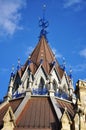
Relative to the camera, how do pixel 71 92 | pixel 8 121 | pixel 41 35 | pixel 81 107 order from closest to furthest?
1. pixel 8 121
2. pixel 81 107
3. pixel 71 92
4. pixel 41 35

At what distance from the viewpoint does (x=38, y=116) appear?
94.9 feet

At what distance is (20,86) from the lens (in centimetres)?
3728


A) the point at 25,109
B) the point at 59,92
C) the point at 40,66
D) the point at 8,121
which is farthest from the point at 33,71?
the point at 8,121

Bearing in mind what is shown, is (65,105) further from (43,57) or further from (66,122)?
(43,57)

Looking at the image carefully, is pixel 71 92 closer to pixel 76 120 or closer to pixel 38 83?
pixel 38 83

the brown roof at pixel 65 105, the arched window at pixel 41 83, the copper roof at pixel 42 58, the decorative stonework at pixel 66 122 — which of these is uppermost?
the copper roof at pixel 42 58

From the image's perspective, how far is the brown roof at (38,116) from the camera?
27562 mm

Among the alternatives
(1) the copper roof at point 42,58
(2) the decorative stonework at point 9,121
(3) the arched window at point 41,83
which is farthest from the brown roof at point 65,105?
(2) the decorative stonework at point 9,121

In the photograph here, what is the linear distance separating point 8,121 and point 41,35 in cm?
2127

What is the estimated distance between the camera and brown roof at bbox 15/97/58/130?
2756 centimetres

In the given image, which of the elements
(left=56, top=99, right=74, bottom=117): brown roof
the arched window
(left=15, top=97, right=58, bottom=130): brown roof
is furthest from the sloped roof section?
(left=15, top=97, right=58, bottom=130): brown roof

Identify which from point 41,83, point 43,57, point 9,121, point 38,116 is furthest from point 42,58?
point 9,121

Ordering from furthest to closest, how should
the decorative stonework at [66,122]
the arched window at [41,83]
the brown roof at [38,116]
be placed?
the arched window at [41,83], the brown roof at [38,116], the decorative stonework at [66,122]

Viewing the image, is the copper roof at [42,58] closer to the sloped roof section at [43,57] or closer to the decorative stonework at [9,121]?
the sloped roof section at [43,57]
